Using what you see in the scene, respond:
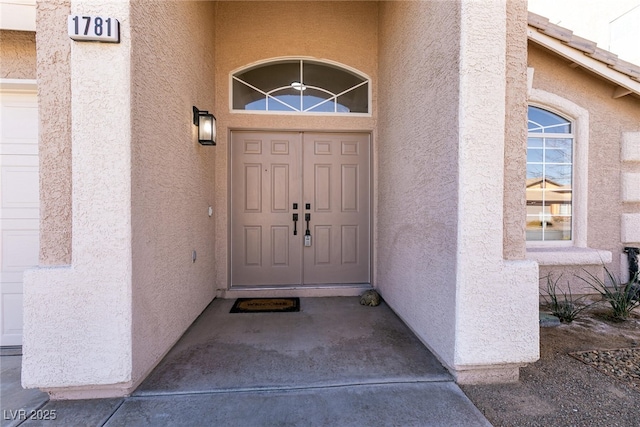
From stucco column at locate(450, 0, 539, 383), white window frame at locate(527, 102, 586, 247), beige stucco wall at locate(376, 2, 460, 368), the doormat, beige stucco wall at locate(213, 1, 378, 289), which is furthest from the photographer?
white window frame at locate(527, 102, 586, 247)

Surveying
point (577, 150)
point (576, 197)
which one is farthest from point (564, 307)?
point (577, 150)

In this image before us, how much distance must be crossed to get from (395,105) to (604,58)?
10.2ft

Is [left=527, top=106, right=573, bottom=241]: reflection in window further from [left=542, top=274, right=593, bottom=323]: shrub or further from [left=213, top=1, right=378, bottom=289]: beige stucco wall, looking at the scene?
[left=213, top=1, right=378, bottom=289]: beige stucco wall

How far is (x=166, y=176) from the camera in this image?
2.50 metres

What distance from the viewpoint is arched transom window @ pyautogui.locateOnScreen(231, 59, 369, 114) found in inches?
161

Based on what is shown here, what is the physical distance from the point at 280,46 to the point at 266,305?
3677mm

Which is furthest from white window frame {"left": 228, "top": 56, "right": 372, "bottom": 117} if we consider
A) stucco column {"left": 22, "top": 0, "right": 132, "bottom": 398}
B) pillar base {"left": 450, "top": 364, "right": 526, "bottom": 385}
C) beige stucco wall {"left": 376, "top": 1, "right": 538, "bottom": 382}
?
pillar base {"left": 450, "top": 364, "right": 526, "bottom": 385}

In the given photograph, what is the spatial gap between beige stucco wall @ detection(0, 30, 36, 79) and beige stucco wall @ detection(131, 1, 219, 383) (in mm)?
1346

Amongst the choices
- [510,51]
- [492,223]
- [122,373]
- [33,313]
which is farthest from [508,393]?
[33,313]

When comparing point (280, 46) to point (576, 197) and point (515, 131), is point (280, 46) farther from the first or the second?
point (576, 197)

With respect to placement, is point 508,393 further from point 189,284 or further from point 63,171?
point 63,171

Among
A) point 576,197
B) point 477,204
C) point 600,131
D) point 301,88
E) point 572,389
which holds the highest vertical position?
point 301,88

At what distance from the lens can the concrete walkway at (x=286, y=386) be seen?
1.78 meters

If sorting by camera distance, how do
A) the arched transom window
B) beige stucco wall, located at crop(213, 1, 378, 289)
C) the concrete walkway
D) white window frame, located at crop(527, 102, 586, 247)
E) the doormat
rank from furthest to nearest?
1. white window frame, located at crop(527, 102, 586, 247)
2. the arched transom window
3. beige stucco wall, located at crop(213, 1, 378, 289)
4. the doormat
5. the concrete walkway
